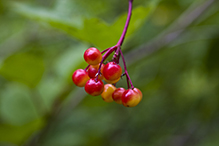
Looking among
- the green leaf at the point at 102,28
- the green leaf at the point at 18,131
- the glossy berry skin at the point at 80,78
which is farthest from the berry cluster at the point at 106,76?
the green leaf at the point at 18,131

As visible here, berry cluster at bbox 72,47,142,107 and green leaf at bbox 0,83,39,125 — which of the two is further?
green leaf at bbox 0,83,39,125

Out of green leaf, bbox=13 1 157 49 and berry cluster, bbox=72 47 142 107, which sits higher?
green leaf, bbox=13 1 157 49

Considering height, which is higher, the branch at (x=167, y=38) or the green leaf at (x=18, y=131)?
the branch at (x=167, y=38)

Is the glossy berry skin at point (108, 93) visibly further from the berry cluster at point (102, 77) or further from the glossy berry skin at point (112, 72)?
the glossy berry skin at point (112, 72)

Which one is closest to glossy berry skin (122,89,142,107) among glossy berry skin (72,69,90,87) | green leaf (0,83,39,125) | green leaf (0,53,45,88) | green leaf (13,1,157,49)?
glossy berry skin (72,69,90,87)

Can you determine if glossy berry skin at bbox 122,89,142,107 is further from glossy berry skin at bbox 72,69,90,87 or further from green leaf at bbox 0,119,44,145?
green leaf at bbox 0,119,44,145

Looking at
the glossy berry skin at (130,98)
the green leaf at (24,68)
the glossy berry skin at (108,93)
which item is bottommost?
the glossy berry skin at (130,98)

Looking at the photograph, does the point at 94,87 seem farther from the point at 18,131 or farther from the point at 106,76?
the point at 18,131
